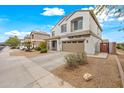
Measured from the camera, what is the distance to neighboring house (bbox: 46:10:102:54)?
1239 cm

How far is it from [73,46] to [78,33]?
187 centimetres

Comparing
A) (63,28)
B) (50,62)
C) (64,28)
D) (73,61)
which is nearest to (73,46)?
(64,28)

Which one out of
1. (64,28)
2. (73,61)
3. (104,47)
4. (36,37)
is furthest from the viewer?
(36,37)

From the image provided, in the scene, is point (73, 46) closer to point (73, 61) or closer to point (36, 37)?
point (73, 61)

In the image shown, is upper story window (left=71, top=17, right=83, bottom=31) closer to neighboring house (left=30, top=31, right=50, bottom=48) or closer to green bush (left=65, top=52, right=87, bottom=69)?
green bush (left=65, top=52, right=87, bottom=69)

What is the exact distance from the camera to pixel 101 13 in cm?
454

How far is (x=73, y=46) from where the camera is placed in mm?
14289

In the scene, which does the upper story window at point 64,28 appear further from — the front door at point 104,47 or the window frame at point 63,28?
the front door at point 104,47

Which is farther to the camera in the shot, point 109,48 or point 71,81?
point 109,48

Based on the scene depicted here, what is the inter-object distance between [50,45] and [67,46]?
17.2ft
